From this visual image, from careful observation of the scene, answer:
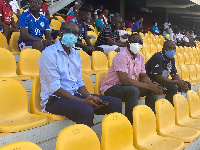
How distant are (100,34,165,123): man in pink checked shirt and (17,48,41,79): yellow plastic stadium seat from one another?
3.05ft

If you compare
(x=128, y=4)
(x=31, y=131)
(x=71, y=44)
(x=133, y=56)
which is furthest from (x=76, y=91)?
(x=128, y=4)

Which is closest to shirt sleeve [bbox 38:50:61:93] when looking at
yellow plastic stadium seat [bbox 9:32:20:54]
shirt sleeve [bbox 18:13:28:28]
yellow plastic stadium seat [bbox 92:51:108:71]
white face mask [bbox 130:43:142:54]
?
white face mask [bbox 130:43:142:54]

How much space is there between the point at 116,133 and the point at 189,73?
4791 millimetres

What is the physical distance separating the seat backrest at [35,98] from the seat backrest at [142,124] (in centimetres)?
95

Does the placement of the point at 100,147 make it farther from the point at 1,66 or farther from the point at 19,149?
the point at 1,66

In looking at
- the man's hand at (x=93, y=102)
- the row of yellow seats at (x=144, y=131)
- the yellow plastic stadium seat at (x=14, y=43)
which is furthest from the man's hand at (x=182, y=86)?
the yellow plastic stadium seat at (x=14, y=43)

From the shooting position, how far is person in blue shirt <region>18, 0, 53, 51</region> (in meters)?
3.93

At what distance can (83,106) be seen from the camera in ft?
7.73

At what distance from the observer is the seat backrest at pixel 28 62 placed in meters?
3.37

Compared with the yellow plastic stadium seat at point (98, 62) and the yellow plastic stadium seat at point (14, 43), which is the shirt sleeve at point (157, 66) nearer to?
the yellow plastic stadium seat at point (98, 62)

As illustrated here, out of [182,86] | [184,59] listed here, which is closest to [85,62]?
[182,86]

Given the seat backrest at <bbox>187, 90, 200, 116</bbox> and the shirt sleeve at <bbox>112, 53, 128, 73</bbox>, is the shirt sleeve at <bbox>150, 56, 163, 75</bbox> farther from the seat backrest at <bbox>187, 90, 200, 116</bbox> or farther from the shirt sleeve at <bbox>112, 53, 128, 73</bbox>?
the shirt sleeve at <bbox>112, 53, 128, 73</bbox>

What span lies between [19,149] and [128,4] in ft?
62.7

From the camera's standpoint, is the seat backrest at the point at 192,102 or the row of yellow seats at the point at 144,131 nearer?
the row of yellow seats at the point at 144,131
